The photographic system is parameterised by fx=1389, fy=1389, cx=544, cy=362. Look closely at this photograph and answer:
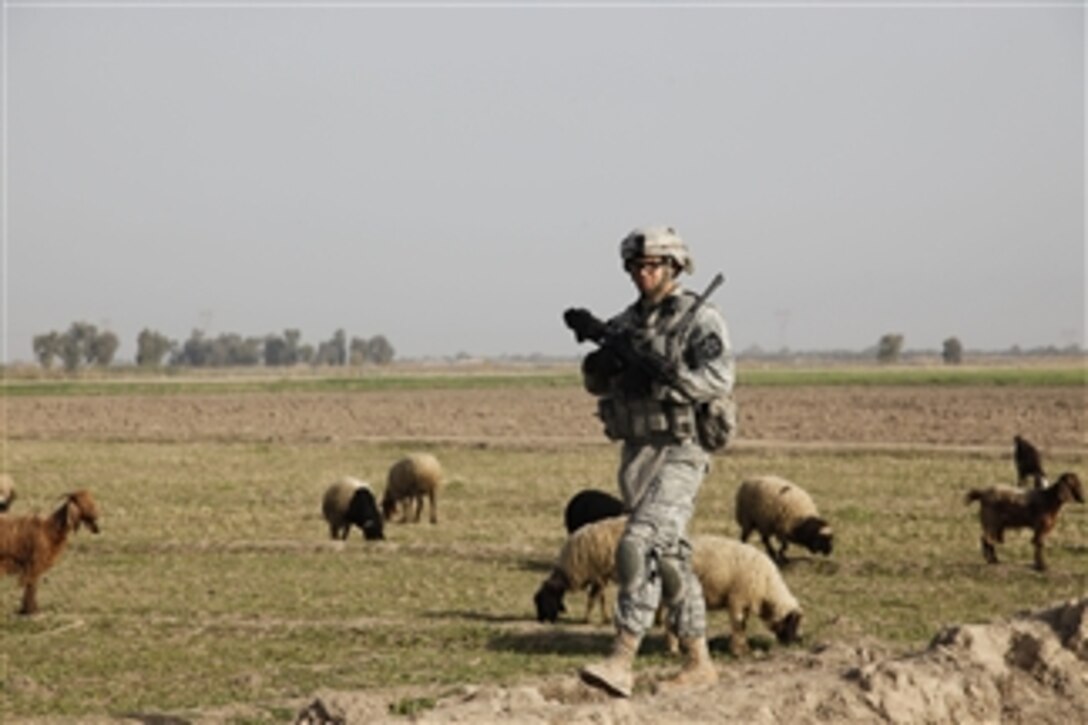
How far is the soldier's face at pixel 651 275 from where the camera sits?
279 inches

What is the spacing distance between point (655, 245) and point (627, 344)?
0.52 metres

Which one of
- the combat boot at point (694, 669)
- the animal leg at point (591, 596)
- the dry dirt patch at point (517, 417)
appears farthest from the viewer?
the dry dirt patch at point (517, 417)

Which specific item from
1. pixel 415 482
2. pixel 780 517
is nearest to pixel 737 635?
pixel 780 517

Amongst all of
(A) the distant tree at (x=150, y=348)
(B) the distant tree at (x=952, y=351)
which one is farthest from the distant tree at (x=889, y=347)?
(A) the distant tree at (x=150, y=348)

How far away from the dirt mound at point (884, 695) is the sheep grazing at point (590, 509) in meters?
8.82

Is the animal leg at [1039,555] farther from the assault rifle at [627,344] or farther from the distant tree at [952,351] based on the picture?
the distant tree at [952,351]

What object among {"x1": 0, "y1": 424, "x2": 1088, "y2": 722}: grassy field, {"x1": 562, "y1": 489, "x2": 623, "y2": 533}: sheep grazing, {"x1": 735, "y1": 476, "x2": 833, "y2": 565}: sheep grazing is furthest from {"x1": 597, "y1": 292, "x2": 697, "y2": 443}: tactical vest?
{"x1": 735, "y1": 476, "x2": 833, "y2": 565}: sheep grazing

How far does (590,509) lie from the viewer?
54.2 ft

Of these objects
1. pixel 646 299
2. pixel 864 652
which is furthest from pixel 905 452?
pixel 646 299

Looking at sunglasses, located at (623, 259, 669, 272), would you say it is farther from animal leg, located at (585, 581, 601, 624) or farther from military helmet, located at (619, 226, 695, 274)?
animal leg, located at (585, 581, 601, 624)

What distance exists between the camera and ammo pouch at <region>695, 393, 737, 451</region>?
22.9 ft

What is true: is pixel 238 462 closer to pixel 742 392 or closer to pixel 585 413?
pixel 585 413

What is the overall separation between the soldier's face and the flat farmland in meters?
2.05

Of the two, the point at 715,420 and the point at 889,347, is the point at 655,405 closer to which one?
the point at 715,420
